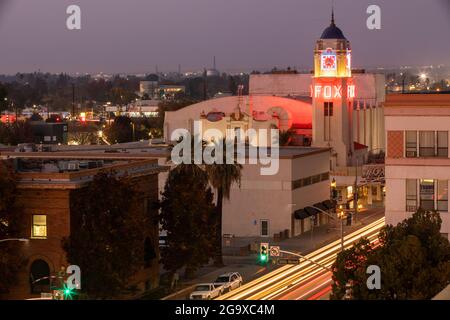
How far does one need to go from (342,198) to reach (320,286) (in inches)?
1535

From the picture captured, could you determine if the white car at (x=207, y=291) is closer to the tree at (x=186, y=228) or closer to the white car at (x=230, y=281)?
the white car at (x=230, y=281)

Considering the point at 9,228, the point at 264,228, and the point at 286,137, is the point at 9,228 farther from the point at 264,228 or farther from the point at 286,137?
the point at 286,137

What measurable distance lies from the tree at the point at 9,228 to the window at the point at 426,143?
45.7ft

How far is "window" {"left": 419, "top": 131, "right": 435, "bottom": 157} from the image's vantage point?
3772 centimetres

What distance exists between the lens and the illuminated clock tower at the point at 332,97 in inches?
3607

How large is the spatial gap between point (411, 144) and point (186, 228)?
13.0 metres

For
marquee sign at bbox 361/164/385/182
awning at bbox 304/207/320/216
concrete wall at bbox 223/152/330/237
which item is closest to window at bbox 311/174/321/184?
awning at bbox 304/207/320/216

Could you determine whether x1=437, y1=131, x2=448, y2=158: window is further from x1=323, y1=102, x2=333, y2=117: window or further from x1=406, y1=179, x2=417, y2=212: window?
x1=323, y1=102, x2=333, y2=117: window

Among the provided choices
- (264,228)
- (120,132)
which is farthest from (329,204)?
(120,132)

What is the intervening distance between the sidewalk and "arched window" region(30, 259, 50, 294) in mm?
4411

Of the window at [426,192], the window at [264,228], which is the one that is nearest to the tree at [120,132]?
the window at [264,228]
